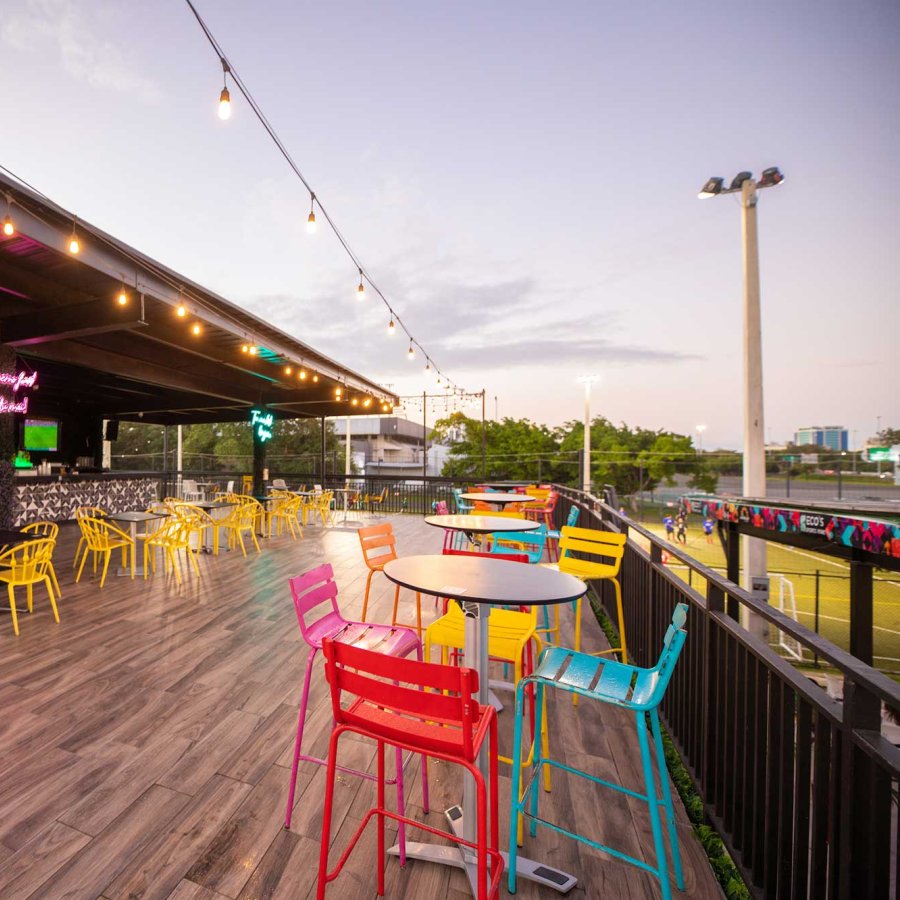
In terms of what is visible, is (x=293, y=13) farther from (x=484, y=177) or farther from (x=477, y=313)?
(x=477, y=313)

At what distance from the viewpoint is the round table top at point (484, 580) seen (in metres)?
1.61

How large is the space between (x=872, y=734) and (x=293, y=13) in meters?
5.86

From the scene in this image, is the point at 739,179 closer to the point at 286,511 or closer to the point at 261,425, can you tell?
the point at 286,511

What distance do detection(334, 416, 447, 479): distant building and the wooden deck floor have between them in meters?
24.7

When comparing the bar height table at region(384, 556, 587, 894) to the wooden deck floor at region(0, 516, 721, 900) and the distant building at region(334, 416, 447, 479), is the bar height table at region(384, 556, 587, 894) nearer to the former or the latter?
the wooden deck floor at region(0, 516, 721, 900)

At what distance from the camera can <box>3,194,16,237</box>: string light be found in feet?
11.2

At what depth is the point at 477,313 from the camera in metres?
21.9

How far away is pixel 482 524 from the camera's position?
357cm

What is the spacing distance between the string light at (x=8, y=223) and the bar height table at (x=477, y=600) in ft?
12.8

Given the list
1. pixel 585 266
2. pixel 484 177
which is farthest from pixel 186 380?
pixel 585 266

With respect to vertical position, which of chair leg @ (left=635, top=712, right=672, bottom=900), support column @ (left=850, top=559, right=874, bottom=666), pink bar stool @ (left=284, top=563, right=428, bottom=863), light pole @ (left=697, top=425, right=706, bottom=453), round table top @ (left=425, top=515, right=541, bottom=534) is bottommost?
support column @ (left=850, top=559, right=874, bottom=666)

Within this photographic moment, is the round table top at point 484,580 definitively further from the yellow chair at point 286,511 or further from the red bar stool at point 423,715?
the yellow chair at point 286,511

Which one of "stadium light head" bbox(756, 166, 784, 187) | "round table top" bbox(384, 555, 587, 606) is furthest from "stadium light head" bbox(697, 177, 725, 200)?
"round table top" bbox(384, 555, 587, 606)

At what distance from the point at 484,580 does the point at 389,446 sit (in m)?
33.6
